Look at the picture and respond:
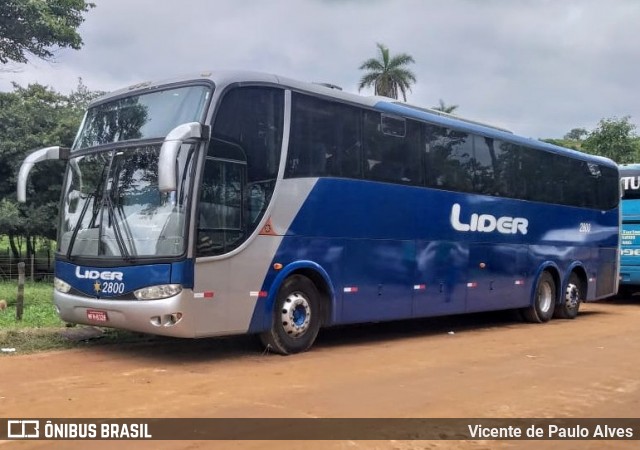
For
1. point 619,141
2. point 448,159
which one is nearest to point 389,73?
point 619,141

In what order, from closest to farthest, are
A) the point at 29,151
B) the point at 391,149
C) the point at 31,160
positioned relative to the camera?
the point at 31,160
the point at 391,149
the point at 29,151

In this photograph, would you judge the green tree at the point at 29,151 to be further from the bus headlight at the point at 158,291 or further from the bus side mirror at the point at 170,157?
the bus side mirror at the point at 170,157

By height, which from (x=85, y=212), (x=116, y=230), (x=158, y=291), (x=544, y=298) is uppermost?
(x=85, y=212)

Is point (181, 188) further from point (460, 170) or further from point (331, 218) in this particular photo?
point (460, 170)

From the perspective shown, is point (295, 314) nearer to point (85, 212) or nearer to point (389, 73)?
point (85, 212)

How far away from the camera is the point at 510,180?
525 inches

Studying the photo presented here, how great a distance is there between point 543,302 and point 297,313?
7662 millimetres

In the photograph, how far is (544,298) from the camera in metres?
14.8

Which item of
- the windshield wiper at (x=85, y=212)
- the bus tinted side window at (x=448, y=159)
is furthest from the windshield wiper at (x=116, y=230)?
the bus tinted side window at (x=448, y=159)

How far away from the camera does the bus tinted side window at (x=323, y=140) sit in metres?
9.09

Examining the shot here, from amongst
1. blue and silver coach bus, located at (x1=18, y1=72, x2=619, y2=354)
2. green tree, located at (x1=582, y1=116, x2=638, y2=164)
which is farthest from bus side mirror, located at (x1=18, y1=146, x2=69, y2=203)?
green tree, located at (x1=582, y1=116, x2=638, y2=164)

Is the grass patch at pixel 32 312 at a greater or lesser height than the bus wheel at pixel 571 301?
lesser

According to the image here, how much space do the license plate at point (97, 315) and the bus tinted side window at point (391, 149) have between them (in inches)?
169

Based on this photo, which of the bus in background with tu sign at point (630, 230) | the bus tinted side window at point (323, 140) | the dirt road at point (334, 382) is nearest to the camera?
the dirt road at point (334, 382)
